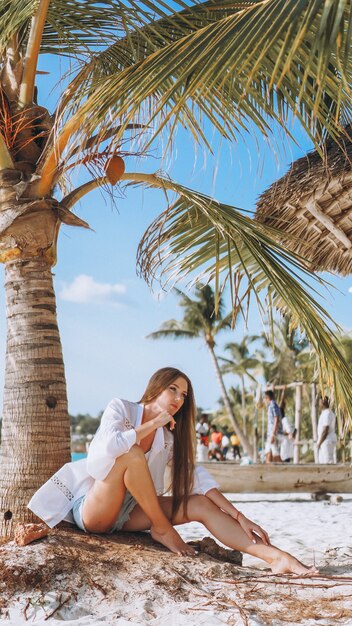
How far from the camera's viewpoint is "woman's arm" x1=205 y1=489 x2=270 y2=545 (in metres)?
3.51

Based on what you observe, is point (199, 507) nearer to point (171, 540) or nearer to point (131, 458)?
point (171, 540)

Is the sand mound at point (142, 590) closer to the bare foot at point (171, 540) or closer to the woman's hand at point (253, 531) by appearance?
the bare foot at point (171, 540)

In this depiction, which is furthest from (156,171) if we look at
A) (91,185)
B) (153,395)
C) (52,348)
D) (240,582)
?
(240,582)

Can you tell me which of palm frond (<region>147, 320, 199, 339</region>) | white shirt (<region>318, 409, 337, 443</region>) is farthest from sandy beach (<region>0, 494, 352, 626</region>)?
palm frond (<region>147, 320, 199, 339</region>)

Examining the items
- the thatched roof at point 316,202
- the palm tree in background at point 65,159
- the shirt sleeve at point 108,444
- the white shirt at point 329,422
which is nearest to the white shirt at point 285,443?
the white shirt at point 329,422

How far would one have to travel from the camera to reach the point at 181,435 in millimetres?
3842

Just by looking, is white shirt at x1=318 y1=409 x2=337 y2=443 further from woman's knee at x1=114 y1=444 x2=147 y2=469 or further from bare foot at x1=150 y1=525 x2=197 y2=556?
woman's knee at x1=114 y1=444 x2=147 y2=469

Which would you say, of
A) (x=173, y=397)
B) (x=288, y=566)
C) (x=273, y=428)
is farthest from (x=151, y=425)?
(x=273, y=428)

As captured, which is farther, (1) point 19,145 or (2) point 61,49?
(2) point 61,49

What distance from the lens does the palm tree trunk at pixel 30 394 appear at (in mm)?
4012

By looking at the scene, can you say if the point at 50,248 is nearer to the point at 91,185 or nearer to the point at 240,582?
the point at 91,185

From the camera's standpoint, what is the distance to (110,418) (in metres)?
3.50

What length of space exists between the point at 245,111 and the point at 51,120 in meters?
1.27

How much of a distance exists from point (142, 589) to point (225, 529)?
604mm
